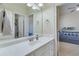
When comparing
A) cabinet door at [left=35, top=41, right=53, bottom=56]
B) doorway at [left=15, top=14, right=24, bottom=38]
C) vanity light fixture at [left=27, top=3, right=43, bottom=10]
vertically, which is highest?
vanity light fixture at [left=27, top=3, right=43, bottom=10]

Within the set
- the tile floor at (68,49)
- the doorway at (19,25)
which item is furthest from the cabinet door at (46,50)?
the doorway at (19,25)

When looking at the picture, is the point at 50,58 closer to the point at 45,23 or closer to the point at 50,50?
the point at 50,50

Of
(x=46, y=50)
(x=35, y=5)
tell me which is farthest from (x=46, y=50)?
(x=35, y=5)

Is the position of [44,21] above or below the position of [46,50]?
above

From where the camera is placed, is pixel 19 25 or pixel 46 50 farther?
pixel 46 50

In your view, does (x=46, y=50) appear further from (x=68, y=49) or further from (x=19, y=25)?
(x=19, y=25)

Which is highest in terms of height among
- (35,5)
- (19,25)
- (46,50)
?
(35,5)

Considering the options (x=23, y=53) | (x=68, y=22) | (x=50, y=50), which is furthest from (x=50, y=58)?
(x=68, y=22)

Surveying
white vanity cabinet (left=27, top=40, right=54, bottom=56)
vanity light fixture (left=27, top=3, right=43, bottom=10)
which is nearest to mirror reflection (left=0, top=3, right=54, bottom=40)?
vanity light fixture (left=27, top=3, right=43, bottom=10)

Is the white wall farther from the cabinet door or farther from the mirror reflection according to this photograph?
the cabinet door

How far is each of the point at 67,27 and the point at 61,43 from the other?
0.23 meters

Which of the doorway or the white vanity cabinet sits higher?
the doorway

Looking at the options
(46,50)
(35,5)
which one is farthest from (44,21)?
(46,50)

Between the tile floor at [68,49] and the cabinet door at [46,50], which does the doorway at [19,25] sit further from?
the tile floor at [68,49]
